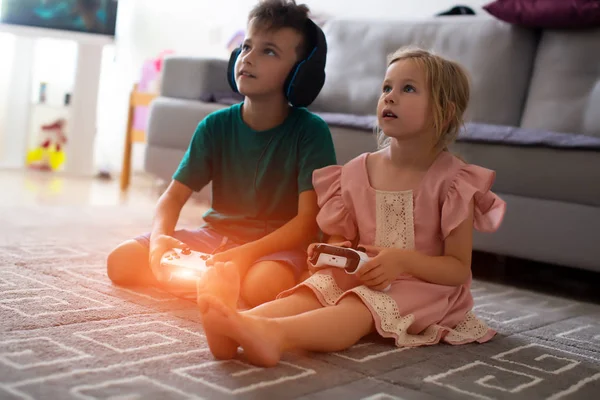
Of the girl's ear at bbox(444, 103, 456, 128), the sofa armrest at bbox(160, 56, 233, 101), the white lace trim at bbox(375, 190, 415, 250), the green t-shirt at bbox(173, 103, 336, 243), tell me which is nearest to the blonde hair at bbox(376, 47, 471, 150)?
the girl's ear at bbox(444, 103, 456, 128)

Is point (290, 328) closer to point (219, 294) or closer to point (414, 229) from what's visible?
point (219, 294)

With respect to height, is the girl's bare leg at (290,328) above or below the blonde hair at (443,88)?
below

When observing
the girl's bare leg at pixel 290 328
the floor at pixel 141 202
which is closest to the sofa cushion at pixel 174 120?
the floor at pixel 141 202

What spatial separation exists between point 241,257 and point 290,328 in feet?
1.13

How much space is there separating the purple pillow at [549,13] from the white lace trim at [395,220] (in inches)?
55.5

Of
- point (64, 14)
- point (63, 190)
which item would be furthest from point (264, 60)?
point (64, 14)

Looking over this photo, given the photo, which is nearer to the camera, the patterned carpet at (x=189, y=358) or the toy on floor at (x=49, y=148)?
the patterned carpet at (x=189, y=358)

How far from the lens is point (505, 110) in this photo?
2510 mm

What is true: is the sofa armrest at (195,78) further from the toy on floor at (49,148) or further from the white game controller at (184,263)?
the white game controller at (184,263)

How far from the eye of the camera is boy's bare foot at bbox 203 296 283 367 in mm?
904

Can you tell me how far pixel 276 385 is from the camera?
0.87 meters

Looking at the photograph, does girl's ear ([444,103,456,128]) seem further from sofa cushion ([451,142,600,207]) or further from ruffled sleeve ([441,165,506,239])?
sofa cushion ([451,142,600,207])

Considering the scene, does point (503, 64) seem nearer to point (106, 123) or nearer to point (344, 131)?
point (344, 131)

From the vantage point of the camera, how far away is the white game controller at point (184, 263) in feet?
4.06
